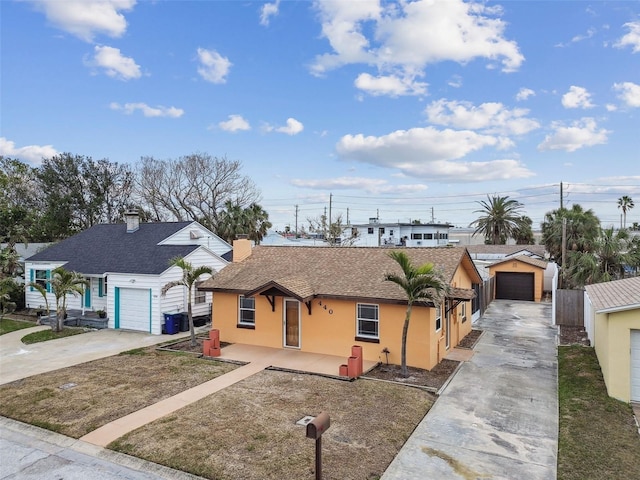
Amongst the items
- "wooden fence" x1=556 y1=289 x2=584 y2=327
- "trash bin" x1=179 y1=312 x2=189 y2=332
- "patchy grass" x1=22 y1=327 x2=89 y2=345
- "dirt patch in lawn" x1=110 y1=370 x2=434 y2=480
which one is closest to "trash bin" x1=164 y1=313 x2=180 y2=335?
"trash bin" x1=179 y1=312 x2=189 y2=332

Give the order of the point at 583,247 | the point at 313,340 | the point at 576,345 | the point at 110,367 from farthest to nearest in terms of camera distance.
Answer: the point at 583,247, the point at 576,345, the point at 313,340, the point at 110,367

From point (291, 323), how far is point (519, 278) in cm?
2106

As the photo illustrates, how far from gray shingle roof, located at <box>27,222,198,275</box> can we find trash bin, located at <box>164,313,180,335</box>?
2063mm

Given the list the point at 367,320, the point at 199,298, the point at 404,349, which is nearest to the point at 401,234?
the point at 199,298

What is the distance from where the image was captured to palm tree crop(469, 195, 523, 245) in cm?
4662

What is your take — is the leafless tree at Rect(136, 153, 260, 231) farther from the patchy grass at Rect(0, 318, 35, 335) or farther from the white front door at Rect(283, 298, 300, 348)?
the white front door at Rect(283, 298, 300, 348)

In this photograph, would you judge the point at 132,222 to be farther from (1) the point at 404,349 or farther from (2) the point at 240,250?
(1) the point at 404,349

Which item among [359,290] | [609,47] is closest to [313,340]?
[359,290]

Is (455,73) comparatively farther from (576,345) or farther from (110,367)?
(110,367)

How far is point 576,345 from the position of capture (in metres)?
16.0

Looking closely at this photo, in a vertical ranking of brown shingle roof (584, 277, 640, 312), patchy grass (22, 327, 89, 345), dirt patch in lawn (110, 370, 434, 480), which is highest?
brown shingle roof (584, 277, 640, 312)

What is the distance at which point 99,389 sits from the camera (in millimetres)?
11062

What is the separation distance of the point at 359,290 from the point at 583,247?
81.6 ft

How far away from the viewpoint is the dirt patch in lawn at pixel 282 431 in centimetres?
712
